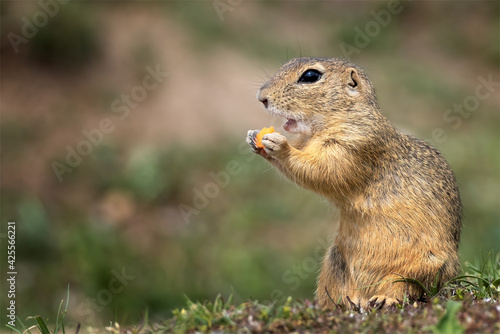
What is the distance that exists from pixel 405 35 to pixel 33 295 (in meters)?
14.9

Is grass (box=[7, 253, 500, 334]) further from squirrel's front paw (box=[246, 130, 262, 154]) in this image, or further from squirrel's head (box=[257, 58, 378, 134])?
squirrel's head (box=[257, 58, 378, 134])

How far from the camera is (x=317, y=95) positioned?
19.8 ft

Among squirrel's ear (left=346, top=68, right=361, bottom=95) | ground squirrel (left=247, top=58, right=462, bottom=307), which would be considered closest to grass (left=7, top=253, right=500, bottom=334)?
ground squirrel (left=247, top=58, right=462, bottom=307)

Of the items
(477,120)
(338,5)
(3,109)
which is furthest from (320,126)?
(338,5)

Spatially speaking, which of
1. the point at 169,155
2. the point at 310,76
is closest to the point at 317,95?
the point at 310,76

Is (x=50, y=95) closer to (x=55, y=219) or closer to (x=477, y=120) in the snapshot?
(x=55, y=219)

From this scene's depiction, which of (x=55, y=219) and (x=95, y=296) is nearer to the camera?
(x=95, y=296)

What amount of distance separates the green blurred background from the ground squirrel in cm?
316

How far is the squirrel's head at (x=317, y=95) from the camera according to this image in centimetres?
597

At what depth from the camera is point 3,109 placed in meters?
13.9

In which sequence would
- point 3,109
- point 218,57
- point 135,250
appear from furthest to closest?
point 218,57 < point 3,109 < point 135,250

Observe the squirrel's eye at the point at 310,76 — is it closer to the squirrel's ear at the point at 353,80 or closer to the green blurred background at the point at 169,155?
the squirrel's ear at the point at 353,80

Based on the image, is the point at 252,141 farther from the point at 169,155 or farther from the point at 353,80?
the point at 169,155

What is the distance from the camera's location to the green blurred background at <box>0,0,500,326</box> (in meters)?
11.0
